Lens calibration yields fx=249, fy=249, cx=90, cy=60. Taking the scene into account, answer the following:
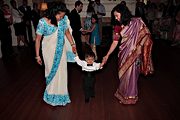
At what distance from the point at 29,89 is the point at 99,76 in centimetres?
154

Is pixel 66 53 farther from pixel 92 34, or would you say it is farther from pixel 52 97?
pixel 92 34

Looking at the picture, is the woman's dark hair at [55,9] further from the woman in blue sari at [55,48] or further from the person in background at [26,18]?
the person in background at [26,18]

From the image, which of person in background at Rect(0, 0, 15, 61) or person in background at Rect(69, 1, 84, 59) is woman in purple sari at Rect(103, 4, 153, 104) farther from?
person in background at Rect(0, 0, 15, 61)

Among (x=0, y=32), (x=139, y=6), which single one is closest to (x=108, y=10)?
(x=139, y=6)

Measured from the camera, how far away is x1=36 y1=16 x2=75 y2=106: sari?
355 cm

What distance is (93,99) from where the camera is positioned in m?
4.19

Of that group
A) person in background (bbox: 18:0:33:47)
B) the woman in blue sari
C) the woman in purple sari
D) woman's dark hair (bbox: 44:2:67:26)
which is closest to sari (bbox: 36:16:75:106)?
the woman in blue sari

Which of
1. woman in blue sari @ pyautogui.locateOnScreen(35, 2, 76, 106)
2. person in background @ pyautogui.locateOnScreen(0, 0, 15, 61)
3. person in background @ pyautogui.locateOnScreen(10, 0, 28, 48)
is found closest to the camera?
woman in blue sari @ pyautogui.locateOnScreen(35, 2, 76, 106)

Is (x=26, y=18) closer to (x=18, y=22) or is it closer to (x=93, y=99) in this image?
(x=18, y=22)

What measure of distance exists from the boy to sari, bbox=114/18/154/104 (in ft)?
1.31

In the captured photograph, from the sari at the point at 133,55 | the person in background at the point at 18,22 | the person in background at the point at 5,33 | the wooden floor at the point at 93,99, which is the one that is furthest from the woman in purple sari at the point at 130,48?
the person in background at the point at 18,22

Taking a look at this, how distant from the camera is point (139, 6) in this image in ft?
31.4

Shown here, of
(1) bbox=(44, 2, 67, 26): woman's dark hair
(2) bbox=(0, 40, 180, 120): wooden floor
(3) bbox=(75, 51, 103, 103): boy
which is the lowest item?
(2) bbox=(0, 40, 180, 120): wooden floor

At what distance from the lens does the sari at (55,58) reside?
355 centimetres
